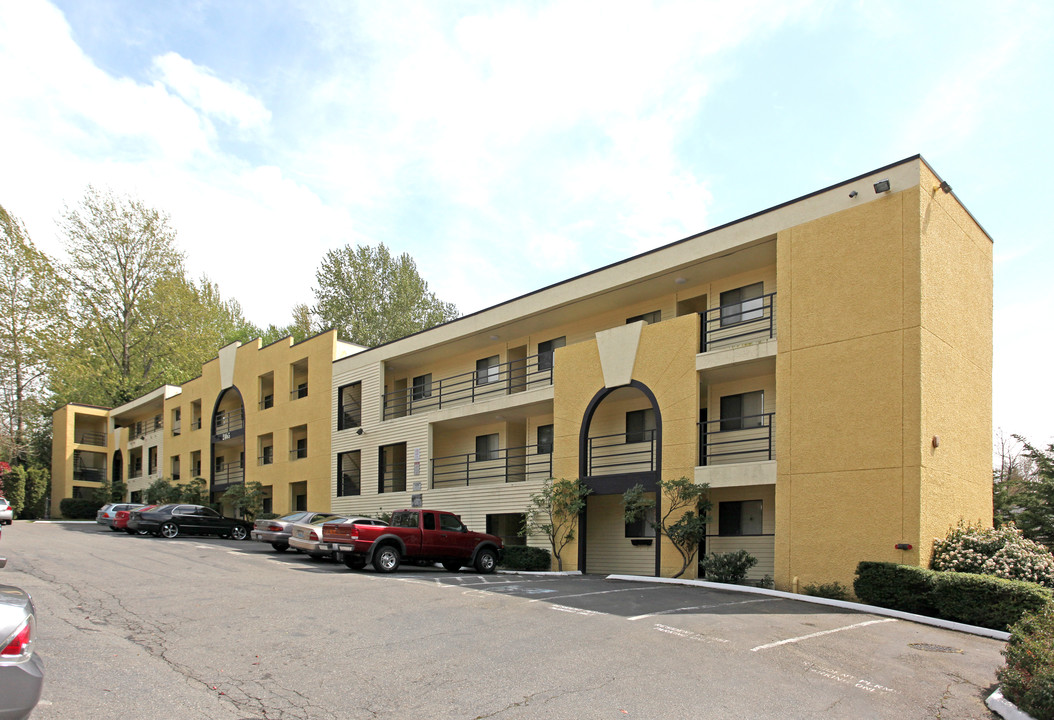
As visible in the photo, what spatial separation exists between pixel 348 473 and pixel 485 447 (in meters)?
8.14

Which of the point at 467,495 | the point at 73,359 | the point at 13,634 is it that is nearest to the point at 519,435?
the point at 467,495

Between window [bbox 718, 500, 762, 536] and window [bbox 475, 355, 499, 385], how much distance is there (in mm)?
10475

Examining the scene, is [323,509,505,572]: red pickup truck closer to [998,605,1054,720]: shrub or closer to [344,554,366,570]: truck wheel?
[344,554,366,570]: truck wheel

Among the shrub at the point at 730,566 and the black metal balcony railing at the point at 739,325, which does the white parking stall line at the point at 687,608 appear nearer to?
the shrub at the point at 730,566

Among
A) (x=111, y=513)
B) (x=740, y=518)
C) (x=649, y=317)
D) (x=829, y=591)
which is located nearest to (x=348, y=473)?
(x=111, y=513)

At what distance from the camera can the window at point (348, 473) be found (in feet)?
109

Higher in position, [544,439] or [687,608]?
[544,439]

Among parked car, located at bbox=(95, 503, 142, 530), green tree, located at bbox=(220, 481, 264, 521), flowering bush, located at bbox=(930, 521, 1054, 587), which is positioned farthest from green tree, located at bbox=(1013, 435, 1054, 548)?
parked car, located at bbox=(95, 503, 142, 530)

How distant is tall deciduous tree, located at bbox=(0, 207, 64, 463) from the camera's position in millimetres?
48125

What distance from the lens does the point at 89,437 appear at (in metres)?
57.9

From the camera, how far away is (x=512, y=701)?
7867 mm

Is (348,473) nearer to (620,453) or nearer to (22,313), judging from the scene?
(620,453)

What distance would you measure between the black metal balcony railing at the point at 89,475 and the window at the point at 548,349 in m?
43.0

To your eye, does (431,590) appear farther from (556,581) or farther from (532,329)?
(532,329)
